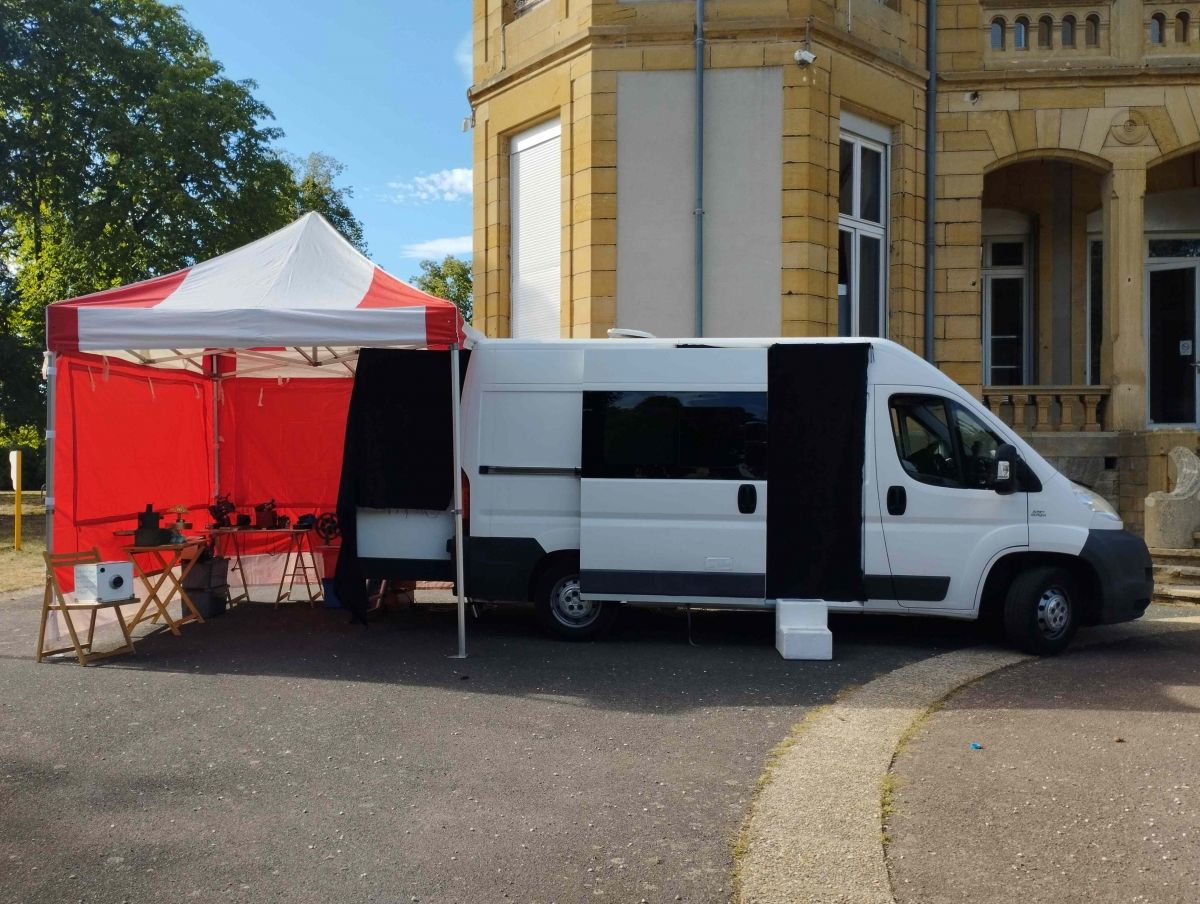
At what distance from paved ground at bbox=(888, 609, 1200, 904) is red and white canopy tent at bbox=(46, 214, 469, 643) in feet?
14.0

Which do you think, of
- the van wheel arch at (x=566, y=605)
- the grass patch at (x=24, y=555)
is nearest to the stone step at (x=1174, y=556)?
the van wheel arch at (x=566, y=605)

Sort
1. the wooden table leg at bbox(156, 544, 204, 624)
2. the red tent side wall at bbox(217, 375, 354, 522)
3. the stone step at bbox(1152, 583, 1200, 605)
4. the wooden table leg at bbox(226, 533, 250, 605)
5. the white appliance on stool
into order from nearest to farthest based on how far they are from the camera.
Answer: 1. the white appliance on stool
2. the wooden table leg at bbox(156, 544, 204, 624)
3. the stone step at bbox(1152, 583, 1200, 605)
4. the wooden table leg at bbox(226, 533, 250, 605)
5. the red tent side wall at bbox(217, 375, 354, 522)

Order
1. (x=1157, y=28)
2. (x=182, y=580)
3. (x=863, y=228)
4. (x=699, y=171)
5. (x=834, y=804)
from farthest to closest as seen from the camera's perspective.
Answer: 1. (x=1157, y=28)
2. (x=863, y=228)
3. (x=699, y=171)
4. (x=182, y=580)
5. (x=834, y=804)

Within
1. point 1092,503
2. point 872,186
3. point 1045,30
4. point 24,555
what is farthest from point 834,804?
point 24,555

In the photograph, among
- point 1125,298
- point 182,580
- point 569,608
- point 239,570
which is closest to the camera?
point 569,608

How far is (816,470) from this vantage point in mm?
7797

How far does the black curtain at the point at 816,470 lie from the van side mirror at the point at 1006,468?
3.12 feet

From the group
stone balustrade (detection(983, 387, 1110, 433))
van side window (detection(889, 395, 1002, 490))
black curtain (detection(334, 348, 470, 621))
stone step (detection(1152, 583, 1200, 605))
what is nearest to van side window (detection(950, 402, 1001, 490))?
van side window (detection(889, 395, 1002, 490))

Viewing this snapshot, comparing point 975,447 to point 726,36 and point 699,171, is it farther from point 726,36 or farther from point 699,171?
point 726,36

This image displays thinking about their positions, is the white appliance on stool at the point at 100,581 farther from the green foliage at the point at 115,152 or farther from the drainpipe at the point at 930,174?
the green foliage at the point at 115,152

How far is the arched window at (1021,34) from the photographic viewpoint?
13148mm

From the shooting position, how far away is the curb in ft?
12.1

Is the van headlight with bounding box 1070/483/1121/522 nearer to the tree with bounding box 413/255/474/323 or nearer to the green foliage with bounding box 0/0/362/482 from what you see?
the green foliage with bounding box 0/0/362/482

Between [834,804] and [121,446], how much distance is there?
7203mm
